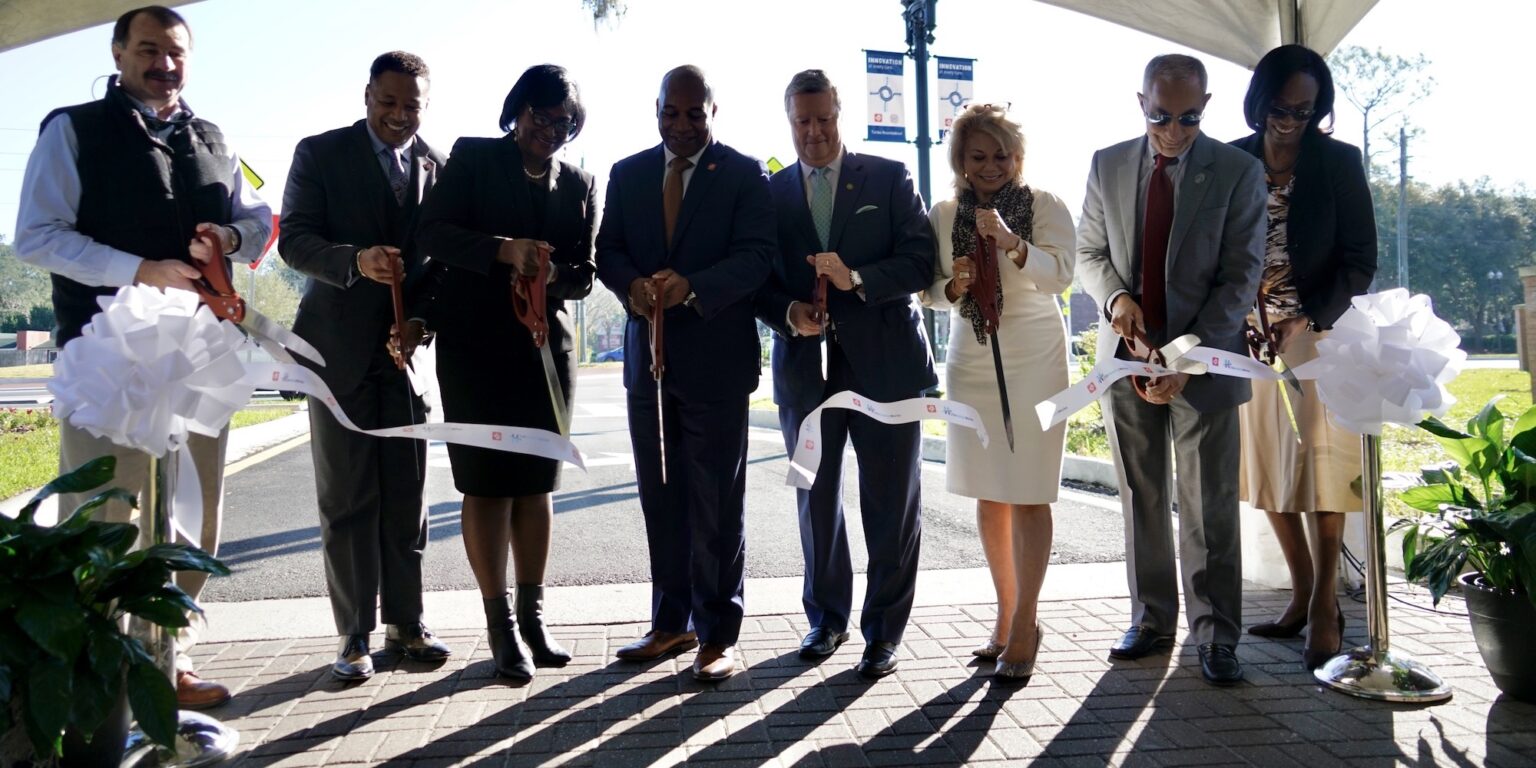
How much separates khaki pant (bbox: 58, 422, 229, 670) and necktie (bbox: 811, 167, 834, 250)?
90.9 inches

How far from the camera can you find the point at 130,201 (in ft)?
11.6

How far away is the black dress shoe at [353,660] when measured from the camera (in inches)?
149

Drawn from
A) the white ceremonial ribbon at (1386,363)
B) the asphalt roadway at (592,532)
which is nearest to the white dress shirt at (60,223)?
the asphalt roadway at (592,532)

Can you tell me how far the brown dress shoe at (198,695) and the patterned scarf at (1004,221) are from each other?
9.57ft

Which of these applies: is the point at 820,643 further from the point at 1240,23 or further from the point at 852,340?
the point at 1240,23

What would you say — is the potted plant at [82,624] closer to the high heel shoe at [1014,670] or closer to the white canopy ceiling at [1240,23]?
the high heel shoe at [1014,670]

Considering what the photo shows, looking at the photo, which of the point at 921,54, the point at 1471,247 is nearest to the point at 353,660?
the point at 1471,247

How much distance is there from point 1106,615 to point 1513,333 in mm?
3407

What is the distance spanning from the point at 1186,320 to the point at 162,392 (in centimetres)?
332

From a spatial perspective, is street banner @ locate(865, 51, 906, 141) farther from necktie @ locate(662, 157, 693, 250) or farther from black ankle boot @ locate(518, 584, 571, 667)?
black ankle boot @ locate(518, 584, 571, 667)

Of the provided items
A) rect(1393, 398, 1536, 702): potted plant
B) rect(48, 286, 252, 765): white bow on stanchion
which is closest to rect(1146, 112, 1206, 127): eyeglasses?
rect(1393, 398, 1536, 702): potted plant

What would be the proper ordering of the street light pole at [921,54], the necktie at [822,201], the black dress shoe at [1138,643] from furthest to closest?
the street light pole at [921,54]
the necktie at [822,201]
the black dress shoe at [1138,643]

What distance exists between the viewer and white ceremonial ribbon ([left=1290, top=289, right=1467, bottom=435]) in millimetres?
3494

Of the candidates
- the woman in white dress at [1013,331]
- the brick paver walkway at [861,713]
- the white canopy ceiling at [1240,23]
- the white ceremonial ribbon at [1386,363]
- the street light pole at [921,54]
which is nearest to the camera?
the brick paver walkway at [861,713]
